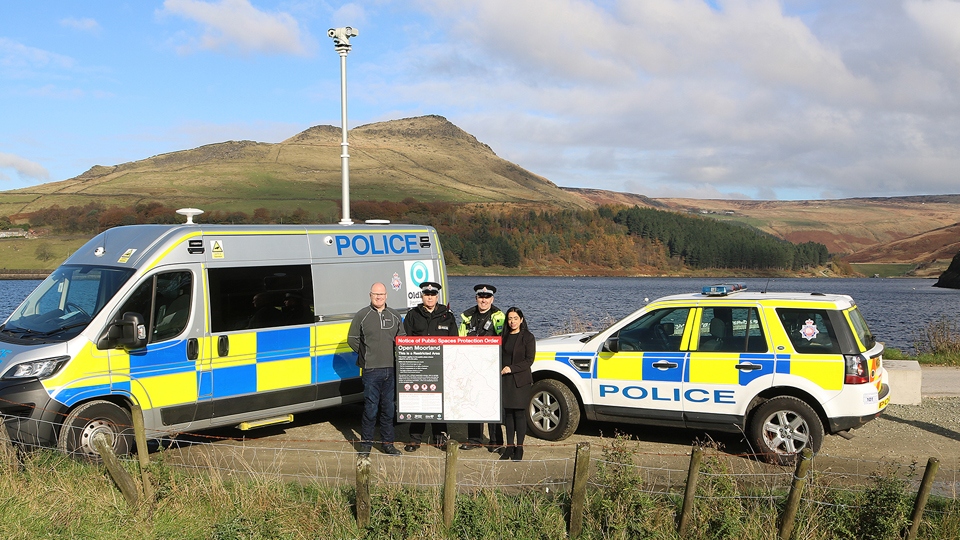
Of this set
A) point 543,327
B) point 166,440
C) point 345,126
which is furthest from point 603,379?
point 543,327

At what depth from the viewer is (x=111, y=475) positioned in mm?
6633

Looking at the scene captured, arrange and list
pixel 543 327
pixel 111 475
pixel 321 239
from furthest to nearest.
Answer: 1. pixel 543 327
2. pixel 321 239
3. pixel 111 475

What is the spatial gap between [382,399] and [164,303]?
99.6 inches

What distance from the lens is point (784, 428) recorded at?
861cm

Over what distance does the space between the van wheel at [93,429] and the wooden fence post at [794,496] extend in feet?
18.9

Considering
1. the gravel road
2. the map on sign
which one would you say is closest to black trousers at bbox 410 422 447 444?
the gravel road

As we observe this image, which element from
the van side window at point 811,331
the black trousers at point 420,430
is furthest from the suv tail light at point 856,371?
the black trousers at point 420,430

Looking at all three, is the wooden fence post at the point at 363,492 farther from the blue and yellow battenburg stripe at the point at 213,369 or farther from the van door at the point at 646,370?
the van door at the point at 646,370

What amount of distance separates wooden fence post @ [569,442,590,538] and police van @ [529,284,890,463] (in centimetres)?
265

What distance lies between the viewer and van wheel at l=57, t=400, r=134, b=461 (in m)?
7.90

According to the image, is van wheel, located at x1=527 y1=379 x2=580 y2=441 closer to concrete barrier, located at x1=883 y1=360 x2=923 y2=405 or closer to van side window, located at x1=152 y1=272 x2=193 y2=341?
van side window, located at x1=152 y1=272 x2=193 y2=341

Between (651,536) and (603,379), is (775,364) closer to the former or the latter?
(603,379)

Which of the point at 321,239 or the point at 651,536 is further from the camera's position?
the point at 321,239

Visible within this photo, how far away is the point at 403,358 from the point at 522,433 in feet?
4.96
